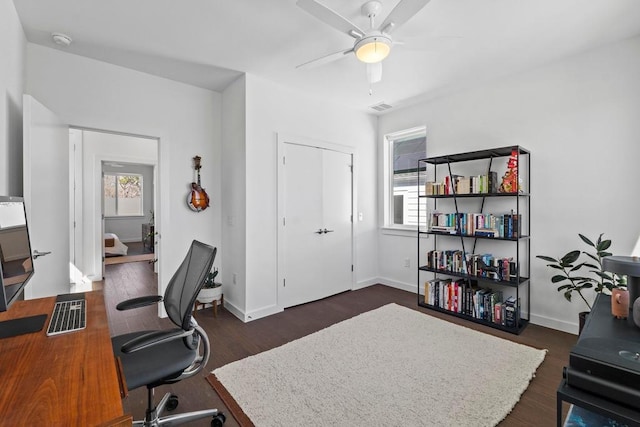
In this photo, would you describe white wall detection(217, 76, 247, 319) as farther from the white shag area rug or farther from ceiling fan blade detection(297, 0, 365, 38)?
ceiling fan blade detection(297, 0, 365, 38)

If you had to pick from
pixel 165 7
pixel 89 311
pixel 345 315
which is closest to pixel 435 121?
pixel 345 315

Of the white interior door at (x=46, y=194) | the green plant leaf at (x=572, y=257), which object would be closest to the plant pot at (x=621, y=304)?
the green plant leaf at (x=572, y=257)

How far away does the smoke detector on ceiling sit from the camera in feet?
7.88

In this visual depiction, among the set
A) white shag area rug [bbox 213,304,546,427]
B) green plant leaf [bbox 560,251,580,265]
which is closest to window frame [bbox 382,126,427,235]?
white shag area rug [bbox 213,304,546,427]

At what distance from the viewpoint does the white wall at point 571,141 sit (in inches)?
101

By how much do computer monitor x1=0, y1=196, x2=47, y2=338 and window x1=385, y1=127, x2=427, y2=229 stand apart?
154 inches

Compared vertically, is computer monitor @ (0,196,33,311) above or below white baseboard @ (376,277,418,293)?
above

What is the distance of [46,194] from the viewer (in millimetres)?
2260

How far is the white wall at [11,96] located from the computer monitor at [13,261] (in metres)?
0.78

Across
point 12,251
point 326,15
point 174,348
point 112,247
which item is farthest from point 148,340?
point 112,247

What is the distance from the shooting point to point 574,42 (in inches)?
101

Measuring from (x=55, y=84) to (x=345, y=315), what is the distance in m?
3.64

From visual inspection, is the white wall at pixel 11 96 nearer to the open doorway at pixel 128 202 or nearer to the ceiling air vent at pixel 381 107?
the ceiling air vent at pixel 381 107

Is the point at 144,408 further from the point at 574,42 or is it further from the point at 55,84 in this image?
the point at 574,42
